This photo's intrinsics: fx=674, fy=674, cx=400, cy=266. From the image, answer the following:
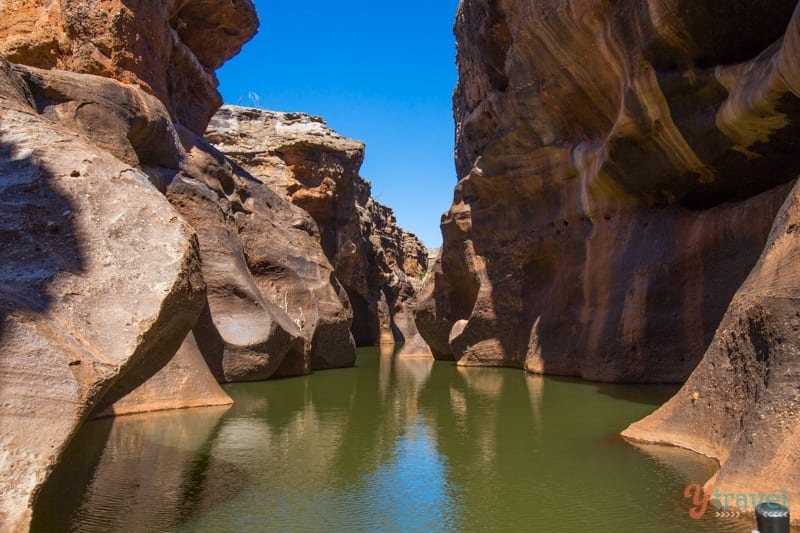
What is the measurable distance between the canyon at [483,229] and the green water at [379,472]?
0.60 m

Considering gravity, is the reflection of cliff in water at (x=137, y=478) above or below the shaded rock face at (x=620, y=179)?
below

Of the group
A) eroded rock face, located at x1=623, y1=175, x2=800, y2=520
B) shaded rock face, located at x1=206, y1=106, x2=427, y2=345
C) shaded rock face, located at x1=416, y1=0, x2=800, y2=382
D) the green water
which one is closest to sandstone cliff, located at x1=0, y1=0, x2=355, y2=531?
the green water

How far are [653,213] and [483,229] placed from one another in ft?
20.7

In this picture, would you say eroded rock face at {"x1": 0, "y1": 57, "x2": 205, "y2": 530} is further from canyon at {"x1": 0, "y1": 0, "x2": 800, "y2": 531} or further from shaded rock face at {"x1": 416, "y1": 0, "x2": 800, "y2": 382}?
shaded rock face at {"x1": 416, "y1": 0, "x2": 800, "y2": 382}

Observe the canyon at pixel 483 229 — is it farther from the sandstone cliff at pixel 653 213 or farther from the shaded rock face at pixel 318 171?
the shaded rock face at pixel 318 171

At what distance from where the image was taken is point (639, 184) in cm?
1247

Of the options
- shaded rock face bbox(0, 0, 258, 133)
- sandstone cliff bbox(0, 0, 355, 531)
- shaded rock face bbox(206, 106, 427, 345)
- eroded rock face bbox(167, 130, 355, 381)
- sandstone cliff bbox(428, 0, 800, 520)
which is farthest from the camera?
shaded rock face bbox(206, 106, 427, 345)

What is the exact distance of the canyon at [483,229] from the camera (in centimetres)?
420

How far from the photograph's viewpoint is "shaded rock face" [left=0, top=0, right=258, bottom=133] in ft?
45.2

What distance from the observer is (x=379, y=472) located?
571cm

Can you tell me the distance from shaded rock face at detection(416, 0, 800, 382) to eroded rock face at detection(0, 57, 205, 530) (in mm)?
6832

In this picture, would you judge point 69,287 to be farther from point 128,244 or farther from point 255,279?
point 255,279

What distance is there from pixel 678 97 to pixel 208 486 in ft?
29.4

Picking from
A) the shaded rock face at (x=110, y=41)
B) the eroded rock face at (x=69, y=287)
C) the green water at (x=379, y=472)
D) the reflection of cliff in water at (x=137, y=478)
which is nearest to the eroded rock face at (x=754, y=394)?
the green water at (x=379, y=472)
